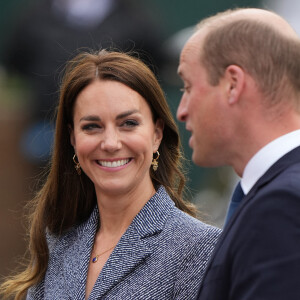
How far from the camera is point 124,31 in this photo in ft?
18.7

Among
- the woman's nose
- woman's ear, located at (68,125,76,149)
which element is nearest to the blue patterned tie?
the woman's nose

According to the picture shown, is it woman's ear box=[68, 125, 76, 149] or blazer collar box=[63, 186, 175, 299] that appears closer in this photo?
blazer collar box=[63, 186, 175, 299]

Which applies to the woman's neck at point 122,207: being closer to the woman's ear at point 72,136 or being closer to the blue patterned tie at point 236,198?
the woman's ear at point 72,136

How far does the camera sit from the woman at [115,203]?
2906 mm

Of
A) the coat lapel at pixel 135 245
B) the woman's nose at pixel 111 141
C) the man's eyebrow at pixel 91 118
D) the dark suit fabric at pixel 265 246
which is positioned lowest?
the coat lapel at pixel 135 245

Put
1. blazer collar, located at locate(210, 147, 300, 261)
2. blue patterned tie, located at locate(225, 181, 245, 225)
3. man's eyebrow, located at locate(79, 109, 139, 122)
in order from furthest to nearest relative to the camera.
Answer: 1. man's eyebrow, located at locate(79, 109, 139, 122)
2. blue patterned tie, located at locate(225, 181, 245, 225)
3. blazer collar, located at locate(210, 147, 300, 261)

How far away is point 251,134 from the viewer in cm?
192

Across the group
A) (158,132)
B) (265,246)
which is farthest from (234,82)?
(158,132)

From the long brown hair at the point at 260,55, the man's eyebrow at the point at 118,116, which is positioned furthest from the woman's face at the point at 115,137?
the long brown hair at the point at 260,55

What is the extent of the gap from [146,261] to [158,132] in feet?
1.94

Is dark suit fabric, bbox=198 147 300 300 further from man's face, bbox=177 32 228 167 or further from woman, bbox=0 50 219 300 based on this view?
woman, bbox=0 50 219 300

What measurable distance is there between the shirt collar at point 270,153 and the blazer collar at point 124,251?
3.66 ft

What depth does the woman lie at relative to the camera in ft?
9.53

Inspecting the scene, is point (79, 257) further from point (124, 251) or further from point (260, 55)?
point (260, 55)
